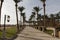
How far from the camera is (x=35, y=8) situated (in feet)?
343

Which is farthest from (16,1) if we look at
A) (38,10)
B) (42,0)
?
(38,10)

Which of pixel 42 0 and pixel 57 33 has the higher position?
pixel 42 0

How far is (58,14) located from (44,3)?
4361 inches

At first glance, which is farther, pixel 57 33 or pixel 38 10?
pixel 38 10

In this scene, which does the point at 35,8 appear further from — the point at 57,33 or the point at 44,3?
the point at 57,33

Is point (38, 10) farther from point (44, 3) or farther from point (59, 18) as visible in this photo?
point (59, 18)

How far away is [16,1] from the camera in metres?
60.9

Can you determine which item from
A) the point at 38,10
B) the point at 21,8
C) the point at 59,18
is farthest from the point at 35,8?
the point at 59,18

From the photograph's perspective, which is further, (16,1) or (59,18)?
(59,18)

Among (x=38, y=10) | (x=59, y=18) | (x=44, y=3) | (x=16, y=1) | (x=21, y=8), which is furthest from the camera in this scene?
(x=59, y=18)

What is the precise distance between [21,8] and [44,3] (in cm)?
3946

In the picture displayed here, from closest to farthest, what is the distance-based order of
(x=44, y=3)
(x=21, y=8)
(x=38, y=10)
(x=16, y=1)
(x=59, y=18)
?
(x=44, y=3) < (x=16, y=1) < (x=21, y=8) < (x=38, y=10) < (x=59, y=18)

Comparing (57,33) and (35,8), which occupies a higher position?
(35,8)

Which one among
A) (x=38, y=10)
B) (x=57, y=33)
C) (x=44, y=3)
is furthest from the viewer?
(x=38, y=10)
